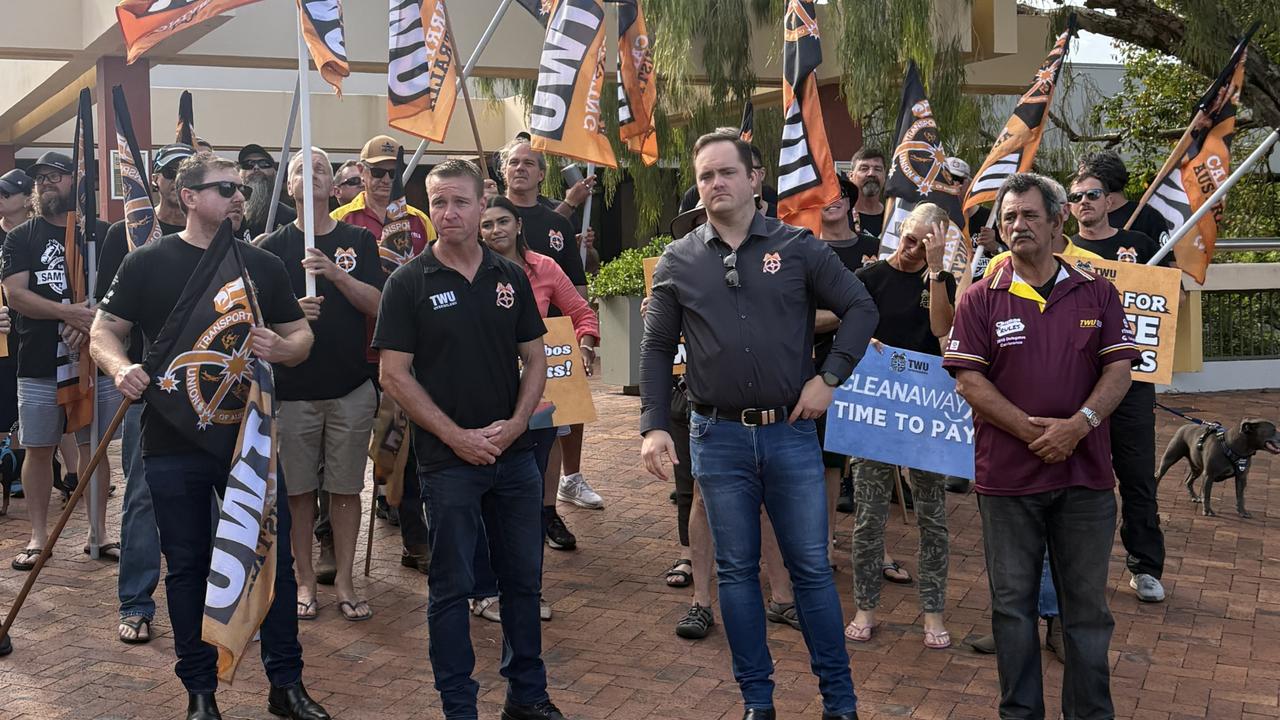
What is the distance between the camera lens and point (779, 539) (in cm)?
510

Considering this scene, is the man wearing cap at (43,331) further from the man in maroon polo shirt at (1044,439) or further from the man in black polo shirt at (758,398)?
the man in maroon polo shirt at (1044,439)

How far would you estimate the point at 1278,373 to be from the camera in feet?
51.7

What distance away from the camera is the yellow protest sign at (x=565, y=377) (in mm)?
6762

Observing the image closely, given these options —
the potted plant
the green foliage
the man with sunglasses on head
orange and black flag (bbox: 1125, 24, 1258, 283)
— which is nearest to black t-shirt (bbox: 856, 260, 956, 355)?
orange and black flag (bbox: 1125, 24, 1258, 283)

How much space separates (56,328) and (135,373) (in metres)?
3.37

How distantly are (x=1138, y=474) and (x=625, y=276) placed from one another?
943 cm

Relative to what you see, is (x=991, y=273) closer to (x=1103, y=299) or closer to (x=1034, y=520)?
(x=1103, y=299)

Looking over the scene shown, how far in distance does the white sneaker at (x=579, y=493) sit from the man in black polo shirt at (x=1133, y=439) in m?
3.55

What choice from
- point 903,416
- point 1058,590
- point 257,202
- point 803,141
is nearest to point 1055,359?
point 1058,590

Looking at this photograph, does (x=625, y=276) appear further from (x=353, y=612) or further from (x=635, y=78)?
(x=353, y=612)

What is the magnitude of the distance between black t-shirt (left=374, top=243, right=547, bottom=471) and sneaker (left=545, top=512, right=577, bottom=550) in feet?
9.50

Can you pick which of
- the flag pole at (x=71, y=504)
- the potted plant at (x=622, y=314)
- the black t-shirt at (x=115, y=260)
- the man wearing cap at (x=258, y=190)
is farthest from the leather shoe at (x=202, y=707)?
the potted plant at (x=622, y=314)

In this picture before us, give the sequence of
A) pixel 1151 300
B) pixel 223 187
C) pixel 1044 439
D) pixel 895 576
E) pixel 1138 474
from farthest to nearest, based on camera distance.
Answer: pixel 895 576
pixel 1151 300
pixel 1138 474
pixel 223 187
pixel 1044 439

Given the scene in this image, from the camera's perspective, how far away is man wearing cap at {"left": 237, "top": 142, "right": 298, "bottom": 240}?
7316 mm
